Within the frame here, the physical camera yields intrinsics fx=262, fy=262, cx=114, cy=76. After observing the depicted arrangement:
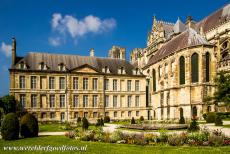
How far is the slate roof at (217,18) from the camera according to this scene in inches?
1819

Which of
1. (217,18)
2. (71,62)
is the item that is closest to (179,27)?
(217,18)

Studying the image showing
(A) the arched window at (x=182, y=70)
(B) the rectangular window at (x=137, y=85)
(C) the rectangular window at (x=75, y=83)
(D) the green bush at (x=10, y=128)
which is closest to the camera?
(D) the green bush at (x=10, y=128)

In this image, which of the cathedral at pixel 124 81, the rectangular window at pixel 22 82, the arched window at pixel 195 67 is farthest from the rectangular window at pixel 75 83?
the arched window at pixel 195 67

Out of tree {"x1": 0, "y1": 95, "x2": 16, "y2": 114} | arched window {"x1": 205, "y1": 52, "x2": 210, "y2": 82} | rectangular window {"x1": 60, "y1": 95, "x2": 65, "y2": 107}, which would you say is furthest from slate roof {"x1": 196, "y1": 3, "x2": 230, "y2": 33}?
tree {"x1": 0, "y1": 95, "x2": 16, "y2": 114}

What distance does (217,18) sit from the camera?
159ft

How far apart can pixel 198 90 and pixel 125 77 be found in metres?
12.8

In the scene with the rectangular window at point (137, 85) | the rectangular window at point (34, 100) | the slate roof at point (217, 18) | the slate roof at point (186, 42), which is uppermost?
the slate roof at point (217, 18)

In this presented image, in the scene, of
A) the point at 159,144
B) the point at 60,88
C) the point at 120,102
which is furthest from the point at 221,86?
the point at 60,88

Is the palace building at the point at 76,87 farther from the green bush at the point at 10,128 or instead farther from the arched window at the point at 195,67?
the green bush at the point at 10,128

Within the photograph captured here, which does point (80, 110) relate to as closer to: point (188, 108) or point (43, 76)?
point (43, 76)

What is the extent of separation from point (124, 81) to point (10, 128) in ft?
101

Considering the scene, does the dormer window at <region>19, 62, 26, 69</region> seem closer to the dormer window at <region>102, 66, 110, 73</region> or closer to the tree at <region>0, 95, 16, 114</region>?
the tree at <region>0, 95, 16, 114</region>

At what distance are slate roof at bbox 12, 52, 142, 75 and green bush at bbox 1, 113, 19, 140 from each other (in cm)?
2424

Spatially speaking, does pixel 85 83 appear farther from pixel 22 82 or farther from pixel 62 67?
pixel 22 82
